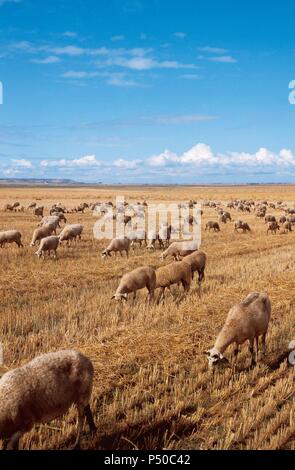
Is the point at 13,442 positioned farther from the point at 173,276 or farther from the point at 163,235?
the point at 163,235

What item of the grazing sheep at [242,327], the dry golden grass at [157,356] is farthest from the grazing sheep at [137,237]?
the grazing sheep at [242,327]

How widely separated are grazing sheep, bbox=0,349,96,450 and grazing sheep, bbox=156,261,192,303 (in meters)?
6.86

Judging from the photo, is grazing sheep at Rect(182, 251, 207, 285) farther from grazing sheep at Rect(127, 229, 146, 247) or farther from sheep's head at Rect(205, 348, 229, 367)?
grazing sheep at Rect(127, 229, 146, 247)

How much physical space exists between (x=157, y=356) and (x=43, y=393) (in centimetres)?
320

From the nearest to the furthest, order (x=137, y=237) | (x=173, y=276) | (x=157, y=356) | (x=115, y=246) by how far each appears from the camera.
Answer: (x=157, y=356) < (x=173, y=276) < (x=115, y=246) < (x=137, y=237)

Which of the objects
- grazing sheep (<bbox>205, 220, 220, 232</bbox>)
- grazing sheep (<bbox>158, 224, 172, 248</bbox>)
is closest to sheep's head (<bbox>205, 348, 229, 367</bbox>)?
grazing sheep (<bbox>158, 224, 172, 248</bbox>)

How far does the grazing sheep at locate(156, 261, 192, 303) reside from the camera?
12641 mm

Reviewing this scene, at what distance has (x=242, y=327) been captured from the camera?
25.9ft

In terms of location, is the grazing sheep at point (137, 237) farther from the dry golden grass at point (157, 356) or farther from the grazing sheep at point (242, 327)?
the grazing sheep at point (242, 327)

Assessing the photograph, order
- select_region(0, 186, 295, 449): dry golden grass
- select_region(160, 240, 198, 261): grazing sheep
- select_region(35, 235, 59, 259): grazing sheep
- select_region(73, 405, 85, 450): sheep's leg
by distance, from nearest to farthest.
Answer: select_region(73, 405, 85, 450): sheep's leg
select_region(0, 186, 295, 449): dry golden grass
select_region(160, 240, 198, 261): grazing sheep
select_region(35, 235, 59, 259): grazing sheep

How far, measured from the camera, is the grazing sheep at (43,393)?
491cm

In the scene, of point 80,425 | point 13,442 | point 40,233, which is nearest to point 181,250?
point 40,233

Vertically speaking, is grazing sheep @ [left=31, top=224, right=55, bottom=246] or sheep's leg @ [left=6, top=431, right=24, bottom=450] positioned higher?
grazing sheep @ [left=31, top=224, right=55, bottom=246]
